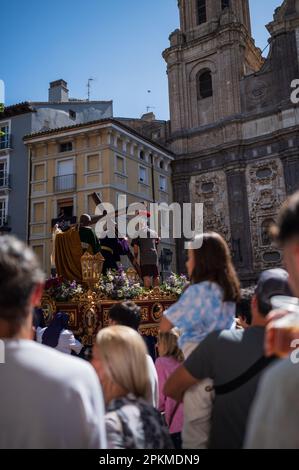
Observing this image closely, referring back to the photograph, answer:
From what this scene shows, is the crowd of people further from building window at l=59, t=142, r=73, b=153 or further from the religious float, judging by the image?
building window at l=59, t=142, r=73, b=153

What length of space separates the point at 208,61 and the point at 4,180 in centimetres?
1740

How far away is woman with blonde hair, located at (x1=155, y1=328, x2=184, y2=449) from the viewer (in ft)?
12.0

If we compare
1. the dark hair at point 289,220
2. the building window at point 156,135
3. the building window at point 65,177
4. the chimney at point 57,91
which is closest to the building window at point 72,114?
the chimney at point 57,91

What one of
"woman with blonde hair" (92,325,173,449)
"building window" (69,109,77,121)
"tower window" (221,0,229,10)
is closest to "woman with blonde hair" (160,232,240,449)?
"woman with blonde hair" (92,325,173,449)

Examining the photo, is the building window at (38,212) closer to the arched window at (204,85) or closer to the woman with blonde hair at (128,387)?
the arched window at (204,85)

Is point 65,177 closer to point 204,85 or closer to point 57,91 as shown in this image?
point 57,91

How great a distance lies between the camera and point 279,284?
2713 mm

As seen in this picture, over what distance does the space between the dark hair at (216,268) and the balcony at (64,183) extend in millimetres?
23750

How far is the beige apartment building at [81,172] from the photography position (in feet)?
83.2

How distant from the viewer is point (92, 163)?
26094 mm

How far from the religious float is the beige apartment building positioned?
51.8ft

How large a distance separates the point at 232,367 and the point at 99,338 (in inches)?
32.3
